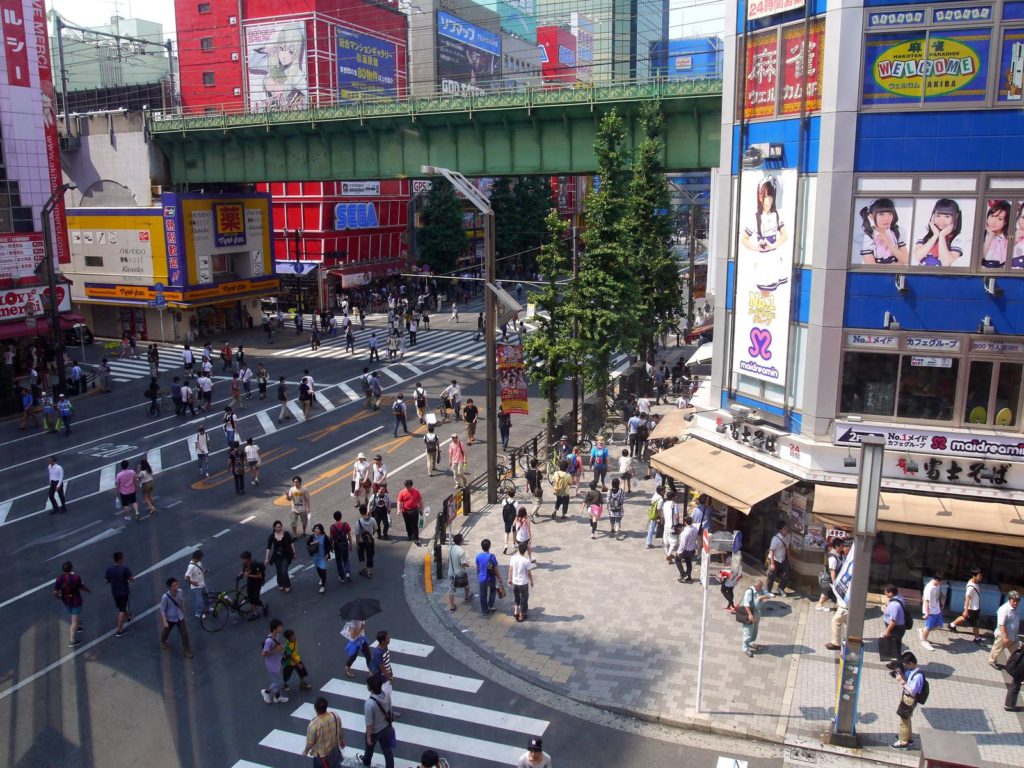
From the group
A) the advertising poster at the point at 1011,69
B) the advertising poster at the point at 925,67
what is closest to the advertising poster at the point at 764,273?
the advertising poster at the point at 925,67

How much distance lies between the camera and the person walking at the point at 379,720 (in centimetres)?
1098

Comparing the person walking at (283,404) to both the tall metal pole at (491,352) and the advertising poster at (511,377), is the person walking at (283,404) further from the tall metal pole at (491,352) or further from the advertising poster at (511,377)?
the tall metal pole at (491,352)

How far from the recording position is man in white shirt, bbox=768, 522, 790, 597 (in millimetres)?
16719

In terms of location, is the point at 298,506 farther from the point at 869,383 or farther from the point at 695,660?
the point at 869,383

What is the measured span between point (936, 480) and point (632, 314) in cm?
1343

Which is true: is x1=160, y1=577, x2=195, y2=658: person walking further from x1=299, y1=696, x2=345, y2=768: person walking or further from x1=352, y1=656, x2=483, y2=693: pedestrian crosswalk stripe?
x1=299, y1=696, x2=345, y2=768: person walking

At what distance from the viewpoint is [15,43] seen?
3666 centimetres

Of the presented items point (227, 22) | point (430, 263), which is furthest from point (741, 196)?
point (227, 22)

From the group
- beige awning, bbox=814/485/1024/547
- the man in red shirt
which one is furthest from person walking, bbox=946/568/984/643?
the man in red shirt

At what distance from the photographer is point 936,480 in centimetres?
1550

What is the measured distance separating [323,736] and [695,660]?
6.86 m

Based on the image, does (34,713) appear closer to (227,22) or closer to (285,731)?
(285,731)

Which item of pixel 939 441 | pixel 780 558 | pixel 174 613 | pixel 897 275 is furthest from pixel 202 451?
pixel 939 441

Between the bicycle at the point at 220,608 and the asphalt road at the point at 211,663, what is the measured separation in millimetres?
230
